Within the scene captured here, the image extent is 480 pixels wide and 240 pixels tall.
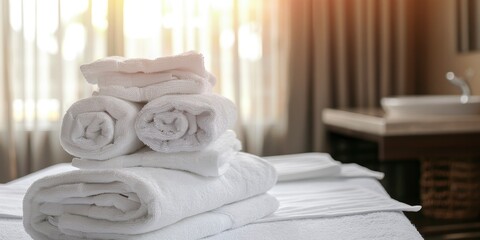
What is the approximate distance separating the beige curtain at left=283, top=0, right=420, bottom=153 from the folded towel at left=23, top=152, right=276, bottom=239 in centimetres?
267

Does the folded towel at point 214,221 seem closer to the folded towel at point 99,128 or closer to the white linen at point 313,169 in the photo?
the folded towel at point 99,128

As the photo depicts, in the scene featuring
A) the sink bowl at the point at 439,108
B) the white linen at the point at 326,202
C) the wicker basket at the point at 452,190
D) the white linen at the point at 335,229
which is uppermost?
the sink bowl at the point at 439,108

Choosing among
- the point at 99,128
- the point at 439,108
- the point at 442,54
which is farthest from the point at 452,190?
the point at 99,128

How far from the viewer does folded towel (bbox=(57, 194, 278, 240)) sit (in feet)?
3.36

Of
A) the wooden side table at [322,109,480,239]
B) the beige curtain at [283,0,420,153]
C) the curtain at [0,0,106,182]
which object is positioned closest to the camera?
the wooden side table at [322,109,480,239]

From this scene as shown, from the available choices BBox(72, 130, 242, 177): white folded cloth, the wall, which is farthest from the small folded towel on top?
the wall

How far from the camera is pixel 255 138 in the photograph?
12.3 feet

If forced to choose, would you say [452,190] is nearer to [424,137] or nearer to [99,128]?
[424,137]

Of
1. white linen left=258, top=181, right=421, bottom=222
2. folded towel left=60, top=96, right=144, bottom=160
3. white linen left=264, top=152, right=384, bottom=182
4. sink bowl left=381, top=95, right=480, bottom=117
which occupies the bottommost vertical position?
white linen left=258, top=181, right=421, bottom=222

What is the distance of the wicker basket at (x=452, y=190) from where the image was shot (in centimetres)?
271

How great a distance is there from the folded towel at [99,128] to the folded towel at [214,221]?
0.44 ft

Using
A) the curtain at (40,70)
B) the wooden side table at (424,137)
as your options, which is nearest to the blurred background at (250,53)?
the curtain at (40,70)

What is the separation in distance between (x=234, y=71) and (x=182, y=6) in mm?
438

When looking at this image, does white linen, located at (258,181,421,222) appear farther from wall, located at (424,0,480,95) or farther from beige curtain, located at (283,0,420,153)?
beige curtain, located at (283,0,420,153)
